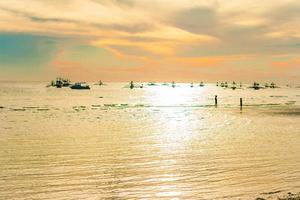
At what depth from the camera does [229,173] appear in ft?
65.5

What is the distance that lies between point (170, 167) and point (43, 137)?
1507cm

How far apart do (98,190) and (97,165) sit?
5.13 m

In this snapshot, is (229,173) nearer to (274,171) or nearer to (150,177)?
(274,171)

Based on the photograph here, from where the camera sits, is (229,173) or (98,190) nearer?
(98,190)

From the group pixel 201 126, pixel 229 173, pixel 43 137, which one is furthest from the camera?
pixel 201 126

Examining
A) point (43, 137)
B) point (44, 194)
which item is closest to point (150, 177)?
point (44, 194)

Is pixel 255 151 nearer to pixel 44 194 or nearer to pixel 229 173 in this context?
pixel 229 173

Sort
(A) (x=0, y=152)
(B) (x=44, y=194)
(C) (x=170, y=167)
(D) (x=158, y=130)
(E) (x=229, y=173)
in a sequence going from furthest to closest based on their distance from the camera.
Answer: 1. (D) (x=158, y=130)
2. (A) (x=0, y=152)
3. (C) (x=170, y=167)
4. (E) (x=229, y=173)
5. (B) (x=44, y=194)

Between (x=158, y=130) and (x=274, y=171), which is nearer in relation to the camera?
(x=274, y=171)

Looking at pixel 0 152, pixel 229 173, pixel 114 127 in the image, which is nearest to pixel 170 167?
pixel 229 173

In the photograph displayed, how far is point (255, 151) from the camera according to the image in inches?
1059

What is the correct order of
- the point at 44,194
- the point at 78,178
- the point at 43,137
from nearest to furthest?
the point at 44,194 < the point at 78,178 < the point at 43,137

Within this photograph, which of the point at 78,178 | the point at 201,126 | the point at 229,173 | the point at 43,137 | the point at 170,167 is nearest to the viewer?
the point at 78,178

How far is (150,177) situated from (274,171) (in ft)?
20.1
